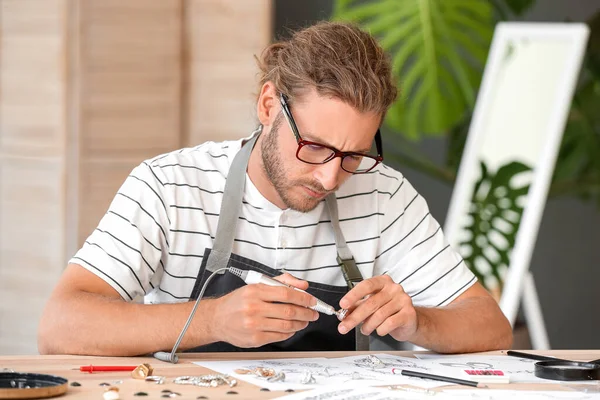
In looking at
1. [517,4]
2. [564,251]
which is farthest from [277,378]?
[564,251]

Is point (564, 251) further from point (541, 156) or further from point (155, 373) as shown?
point (155, 373)

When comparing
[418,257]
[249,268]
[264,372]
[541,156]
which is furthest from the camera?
[541,156]

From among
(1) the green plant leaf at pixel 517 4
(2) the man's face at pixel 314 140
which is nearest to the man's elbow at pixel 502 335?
(2) the man's face at pixel 314 140

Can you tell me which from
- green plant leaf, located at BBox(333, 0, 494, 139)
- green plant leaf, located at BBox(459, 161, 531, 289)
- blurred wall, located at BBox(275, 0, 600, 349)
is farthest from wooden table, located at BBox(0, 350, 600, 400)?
blurred wall, located at BBox(275, 0, 600, 349)

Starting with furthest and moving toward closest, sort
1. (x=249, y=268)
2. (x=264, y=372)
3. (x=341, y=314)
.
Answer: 1. (x=249, y=268)
2. (x=341, y=314)
3. (x=264, y=372)

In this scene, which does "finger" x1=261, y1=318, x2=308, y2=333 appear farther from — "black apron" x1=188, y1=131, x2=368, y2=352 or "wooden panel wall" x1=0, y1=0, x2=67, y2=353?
"wooden panel wall" x1=0, y1=0, x2=67, y2=353

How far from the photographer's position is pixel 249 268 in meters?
2.10

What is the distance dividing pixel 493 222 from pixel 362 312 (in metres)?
2.01

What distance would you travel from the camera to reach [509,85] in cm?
373

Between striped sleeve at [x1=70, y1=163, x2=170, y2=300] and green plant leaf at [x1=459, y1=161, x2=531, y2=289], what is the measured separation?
1888 mm

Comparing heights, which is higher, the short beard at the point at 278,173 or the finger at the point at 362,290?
the short beard at the point at 278,173

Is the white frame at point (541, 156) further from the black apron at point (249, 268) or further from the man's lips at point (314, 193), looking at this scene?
the man's lips at point (314, 193)

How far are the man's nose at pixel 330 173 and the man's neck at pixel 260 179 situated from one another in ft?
0.67

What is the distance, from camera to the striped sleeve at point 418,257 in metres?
2.24
